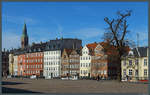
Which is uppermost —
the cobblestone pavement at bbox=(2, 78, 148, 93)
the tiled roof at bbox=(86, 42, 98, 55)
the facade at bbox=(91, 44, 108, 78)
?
the tiled roof at bbox=(86, 42, 98, 55)

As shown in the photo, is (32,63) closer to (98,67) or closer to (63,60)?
(63,60)

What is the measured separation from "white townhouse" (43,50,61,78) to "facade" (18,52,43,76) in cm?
348

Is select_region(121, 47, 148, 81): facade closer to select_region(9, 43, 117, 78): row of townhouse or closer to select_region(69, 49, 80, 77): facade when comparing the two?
select_region(9, 43, 117, 78): row of townhouse

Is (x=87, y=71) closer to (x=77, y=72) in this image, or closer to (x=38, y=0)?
(x=77, y=72)

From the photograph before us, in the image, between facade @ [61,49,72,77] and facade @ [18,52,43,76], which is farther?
facade @ [18,52,43,76]

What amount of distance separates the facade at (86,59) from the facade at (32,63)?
26040 mm

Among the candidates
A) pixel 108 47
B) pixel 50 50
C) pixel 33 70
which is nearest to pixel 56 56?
pixel 50 50

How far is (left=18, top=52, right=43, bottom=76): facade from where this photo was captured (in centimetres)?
12262

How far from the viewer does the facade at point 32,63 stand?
122625mm

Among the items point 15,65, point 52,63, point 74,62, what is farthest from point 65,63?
point 15,65

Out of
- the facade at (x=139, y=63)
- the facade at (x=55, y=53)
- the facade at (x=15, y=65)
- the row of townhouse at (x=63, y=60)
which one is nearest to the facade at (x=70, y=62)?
the row of townhouse at (x=63, y=60)

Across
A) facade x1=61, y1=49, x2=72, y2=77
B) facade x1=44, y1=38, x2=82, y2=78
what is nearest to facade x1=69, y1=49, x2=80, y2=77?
facade x1=61, y1=49, x2=72, y2=77

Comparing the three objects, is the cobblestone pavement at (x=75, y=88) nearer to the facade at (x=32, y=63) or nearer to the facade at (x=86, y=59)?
the facade at (x=86, y=59)

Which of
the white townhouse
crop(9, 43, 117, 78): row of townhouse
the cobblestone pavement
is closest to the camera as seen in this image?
the cobblestone pavement
